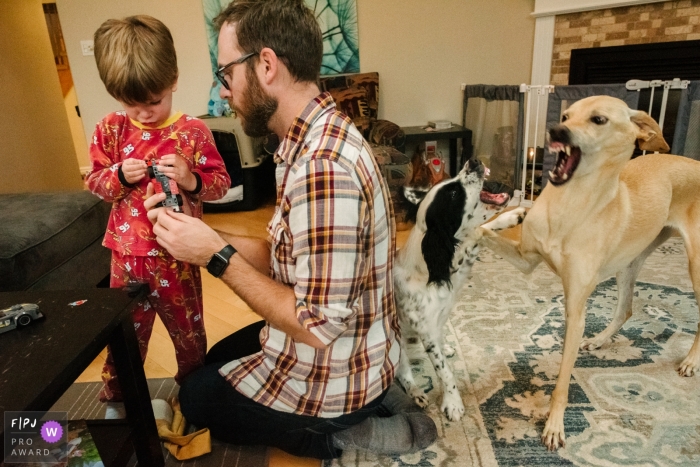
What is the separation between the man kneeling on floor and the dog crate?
8.44 ft

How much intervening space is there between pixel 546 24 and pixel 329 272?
12.9 ft

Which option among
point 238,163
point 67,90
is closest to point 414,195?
point 238,163

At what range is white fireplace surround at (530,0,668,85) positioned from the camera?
11.9 feet

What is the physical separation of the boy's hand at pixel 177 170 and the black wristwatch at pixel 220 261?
0.34 metres

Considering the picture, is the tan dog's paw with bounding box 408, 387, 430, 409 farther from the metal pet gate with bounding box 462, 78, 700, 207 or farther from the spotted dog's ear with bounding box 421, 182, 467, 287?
the metal pet gate with bounding box 462, 78, 700, 207

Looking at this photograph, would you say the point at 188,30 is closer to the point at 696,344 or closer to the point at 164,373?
the point at 164,373

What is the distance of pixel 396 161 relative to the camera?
3.24m

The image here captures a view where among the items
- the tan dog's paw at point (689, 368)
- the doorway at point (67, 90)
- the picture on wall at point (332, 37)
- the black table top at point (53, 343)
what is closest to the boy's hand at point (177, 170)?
the black table top at point (53, 343)

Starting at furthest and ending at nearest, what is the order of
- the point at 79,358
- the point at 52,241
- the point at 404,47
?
the point at 404,47
the point at 52,241
the point at 79,358

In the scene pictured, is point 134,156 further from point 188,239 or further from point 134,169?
point 188,239

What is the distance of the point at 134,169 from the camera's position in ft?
4.20

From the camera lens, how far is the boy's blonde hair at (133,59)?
123 centimetres

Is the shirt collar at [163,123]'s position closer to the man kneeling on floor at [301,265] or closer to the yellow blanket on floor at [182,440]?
the man kneeling on floor at [301,265]

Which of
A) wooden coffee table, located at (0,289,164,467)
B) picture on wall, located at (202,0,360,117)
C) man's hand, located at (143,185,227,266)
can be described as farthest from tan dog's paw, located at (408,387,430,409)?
picture on wall, located at (202,0,360,117)
